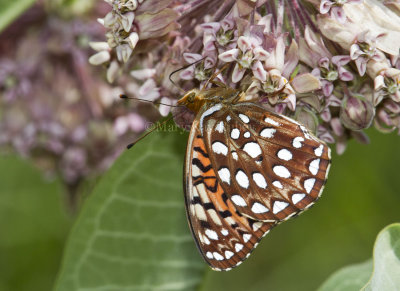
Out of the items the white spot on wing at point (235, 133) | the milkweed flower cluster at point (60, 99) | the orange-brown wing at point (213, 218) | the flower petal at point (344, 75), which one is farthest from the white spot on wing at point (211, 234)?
the milkweed flower cluster at point (60, 99)

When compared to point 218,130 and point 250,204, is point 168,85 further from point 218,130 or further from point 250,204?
point 250,204

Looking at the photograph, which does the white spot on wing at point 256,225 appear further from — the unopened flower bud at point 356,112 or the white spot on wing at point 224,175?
the unopened flower bud at point 356,112

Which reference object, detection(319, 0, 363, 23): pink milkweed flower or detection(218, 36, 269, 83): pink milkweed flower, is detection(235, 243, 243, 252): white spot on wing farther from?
detection(319, 0, 363, 23): pink milkweed flower

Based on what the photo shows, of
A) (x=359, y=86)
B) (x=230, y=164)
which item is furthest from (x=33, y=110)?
(x=359, y=86)

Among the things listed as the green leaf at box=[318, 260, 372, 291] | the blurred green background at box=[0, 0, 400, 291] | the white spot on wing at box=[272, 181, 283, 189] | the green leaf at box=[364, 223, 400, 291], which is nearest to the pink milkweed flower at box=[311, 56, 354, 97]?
the white spot on wing at box=[272, 181, 283, 189]

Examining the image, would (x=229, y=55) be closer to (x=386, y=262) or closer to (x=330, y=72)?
(x=330, y=72)
